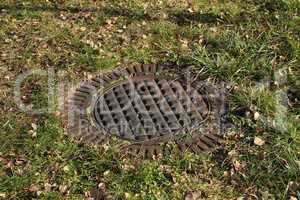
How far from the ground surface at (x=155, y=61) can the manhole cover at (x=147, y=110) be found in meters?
0.15

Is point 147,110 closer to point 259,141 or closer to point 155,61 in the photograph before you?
point 155,61

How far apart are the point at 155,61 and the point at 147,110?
0.84m

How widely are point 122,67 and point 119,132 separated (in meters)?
1.03

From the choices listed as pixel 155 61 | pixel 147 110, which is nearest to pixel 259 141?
pixel 147 110

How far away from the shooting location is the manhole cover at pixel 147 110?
453 centimetres

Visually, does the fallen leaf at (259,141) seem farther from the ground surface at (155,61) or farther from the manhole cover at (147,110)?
the manhole cover at (147,110)

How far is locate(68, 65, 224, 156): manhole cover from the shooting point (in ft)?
14.9

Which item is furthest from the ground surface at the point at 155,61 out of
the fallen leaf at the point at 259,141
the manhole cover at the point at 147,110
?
the manhole cover at the point at 147,110

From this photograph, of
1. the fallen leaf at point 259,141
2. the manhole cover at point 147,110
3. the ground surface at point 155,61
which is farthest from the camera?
the manhole cover at point 147,110

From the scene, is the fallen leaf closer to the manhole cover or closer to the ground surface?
the ground surface

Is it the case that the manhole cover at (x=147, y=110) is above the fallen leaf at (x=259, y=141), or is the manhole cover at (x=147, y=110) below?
below

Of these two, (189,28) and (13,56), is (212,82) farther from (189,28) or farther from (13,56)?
(13,56)

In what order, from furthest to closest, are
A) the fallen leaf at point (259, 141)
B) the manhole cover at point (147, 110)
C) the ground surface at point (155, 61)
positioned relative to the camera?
the manhole cover at point (147, 110) < the fallen leaf at point (259, 141) < the ground surface at point (155, 61)

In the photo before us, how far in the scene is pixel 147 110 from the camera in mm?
4809
